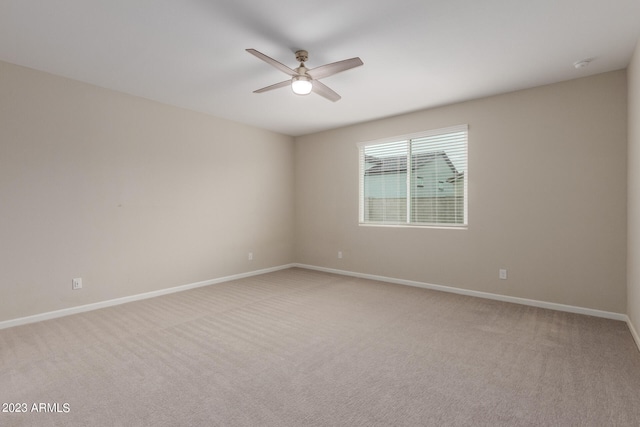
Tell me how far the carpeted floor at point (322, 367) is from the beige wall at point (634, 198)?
1.06 ft

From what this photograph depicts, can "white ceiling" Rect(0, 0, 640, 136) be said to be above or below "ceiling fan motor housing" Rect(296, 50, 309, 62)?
above

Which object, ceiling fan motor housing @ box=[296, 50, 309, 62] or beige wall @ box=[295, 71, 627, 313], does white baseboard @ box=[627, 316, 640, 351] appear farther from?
ceiling fan motor housing @ box=[296, 50, 309, 62]

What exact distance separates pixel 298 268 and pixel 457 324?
11.5ft

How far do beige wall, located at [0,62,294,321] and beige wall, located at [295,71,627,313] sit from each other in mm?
2517

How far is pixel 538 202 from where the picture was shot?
367 centimetres

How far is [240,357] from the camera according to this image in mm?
2449

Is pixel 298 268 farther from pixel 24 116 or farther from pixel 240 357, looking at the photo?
pixel 24 116

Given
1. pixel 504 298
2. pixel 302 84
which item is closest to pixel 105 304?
pixel 302 84

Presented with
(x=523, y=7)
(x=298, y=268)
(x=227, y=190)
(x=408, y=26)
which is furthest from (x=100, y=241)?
(x=523, y=7)

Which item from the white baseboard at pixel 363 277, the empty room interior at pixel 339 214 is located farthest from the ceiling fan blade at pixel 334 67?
the white baseboard at pixel 363 277

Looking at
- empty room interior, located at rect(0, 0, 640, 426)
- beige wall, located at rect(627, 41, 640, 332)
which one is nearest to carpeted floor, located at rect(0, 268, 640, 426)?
empty room interior, located at rect(0, 0, 640, 426)

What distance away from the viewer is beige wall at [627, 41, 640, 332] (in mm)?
2650

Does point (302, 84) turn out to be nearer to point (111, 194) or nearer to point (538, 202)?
point (111, 194)

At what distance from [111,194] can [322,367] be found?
3318 mm
